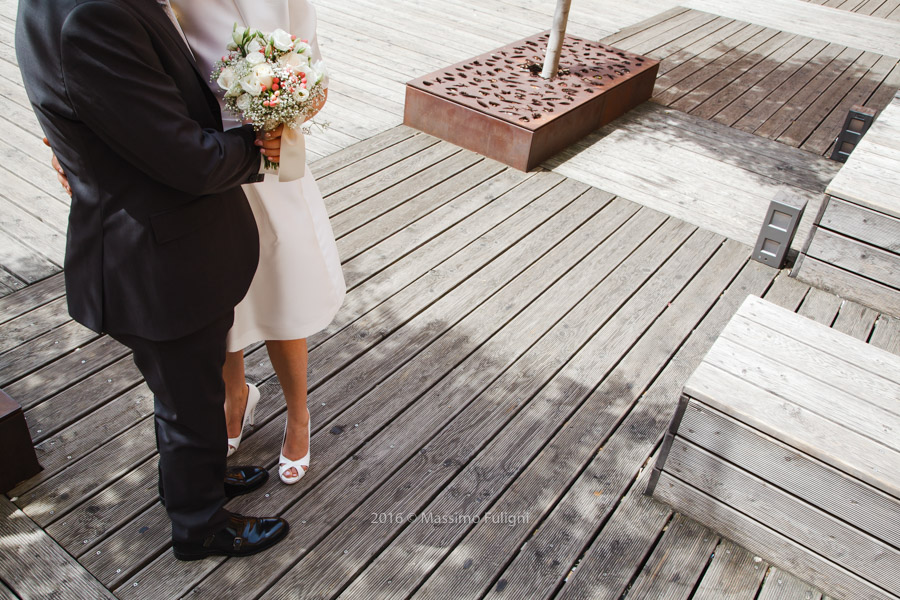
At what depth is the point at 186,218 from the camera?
4.84 ft

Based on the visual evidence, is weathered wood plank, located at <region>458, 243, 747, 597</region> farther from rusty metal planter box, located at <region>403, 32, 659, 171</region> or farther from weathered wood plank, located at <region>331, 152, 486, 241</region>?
rusty metal planter box, located at <region>403, 32, 659, 171</region>

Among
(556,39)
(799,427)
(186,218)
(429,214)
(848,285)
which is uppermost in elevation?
(186,218)

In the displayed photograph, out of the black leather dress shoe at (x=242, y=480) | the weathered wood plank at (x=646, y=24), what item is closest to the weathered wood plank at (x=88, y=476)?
the black leather dress shoe at (x=242, y=480)

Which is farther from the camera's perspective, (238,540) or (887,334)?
(887,334)

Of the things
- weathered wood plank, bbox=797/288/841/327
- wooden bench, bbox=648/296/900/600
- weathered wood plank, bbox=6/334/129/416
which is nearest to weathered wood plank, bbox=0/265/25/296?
weathered wood plank, bbox=6/334/129/416

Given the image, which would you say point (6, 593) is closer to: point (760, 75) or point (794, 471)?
point (794, 471)

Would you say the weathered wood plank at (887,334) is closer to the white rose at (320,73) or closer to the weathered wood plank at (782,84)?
the weathered wood plank at (782,84)

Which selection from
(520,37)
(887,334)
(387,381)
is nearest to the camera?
(387,381)

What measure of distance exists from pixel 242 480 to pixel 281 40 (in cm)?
132

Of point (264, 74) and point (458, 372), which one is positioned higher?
point (264, 74)

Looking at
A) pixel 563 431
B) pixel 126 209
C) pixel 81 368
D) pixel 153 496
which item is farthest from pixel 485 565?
pixel 81 368

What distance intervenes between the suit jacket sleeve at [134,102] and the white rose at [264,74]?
0.14m

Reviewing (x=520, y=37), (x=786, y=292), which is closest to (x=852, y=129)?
(x=786, y=292)

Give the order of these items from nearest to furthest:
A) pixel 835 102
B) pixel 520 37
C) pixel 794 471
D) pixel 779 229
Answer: pixel 794 471 < pixel 779 229 < pixel 835 102 < pixel 520 37
